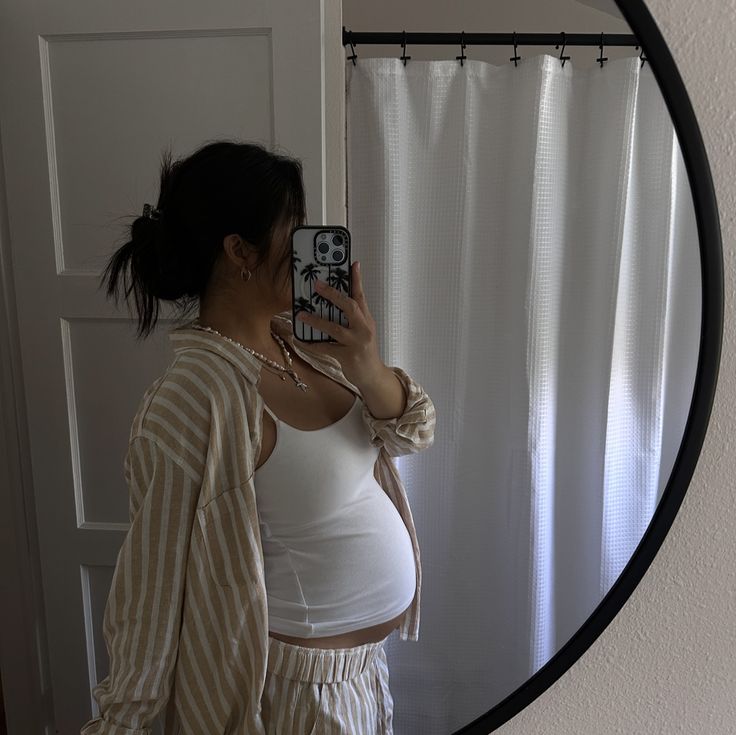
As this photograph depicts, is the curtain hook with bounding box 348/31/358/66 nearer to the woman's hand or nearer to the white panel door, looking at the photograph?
the white panel door

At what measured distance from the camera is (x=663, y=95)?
65cm

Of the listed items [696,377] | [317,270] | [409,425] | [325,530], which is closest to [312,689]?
[325,530]

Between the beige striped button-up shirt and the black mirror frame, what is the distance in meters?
0.31

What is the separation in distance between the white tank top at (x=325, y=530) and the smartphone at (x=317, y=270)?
79 mm

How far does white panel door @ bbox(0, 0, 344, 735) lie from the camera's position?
1.82ft

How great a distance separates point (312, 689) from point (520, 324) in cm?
40

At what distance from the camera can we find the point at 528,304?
67 centimetres

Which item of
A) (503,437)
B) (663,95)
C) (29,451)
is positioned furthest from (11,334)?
(663,95)

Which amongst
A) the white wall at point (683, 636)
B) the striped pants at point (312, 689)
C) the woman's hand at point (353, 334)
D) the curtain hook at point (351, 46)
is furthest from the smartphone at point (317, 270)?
the white wall at point (683, 636)

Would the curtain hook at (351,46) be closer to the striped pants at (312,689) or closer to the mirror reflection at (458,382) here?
the mirror reflection at (458,382)

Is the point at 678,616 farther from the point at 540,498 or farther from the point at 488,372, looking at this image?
the point at 488,372

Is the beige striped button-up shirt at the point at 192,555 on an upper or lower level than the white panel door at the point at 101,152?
lower

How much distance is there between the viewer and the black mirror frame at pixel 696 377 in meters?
0.64

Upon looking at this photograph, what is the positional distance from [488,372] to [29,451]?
43 centimetres
